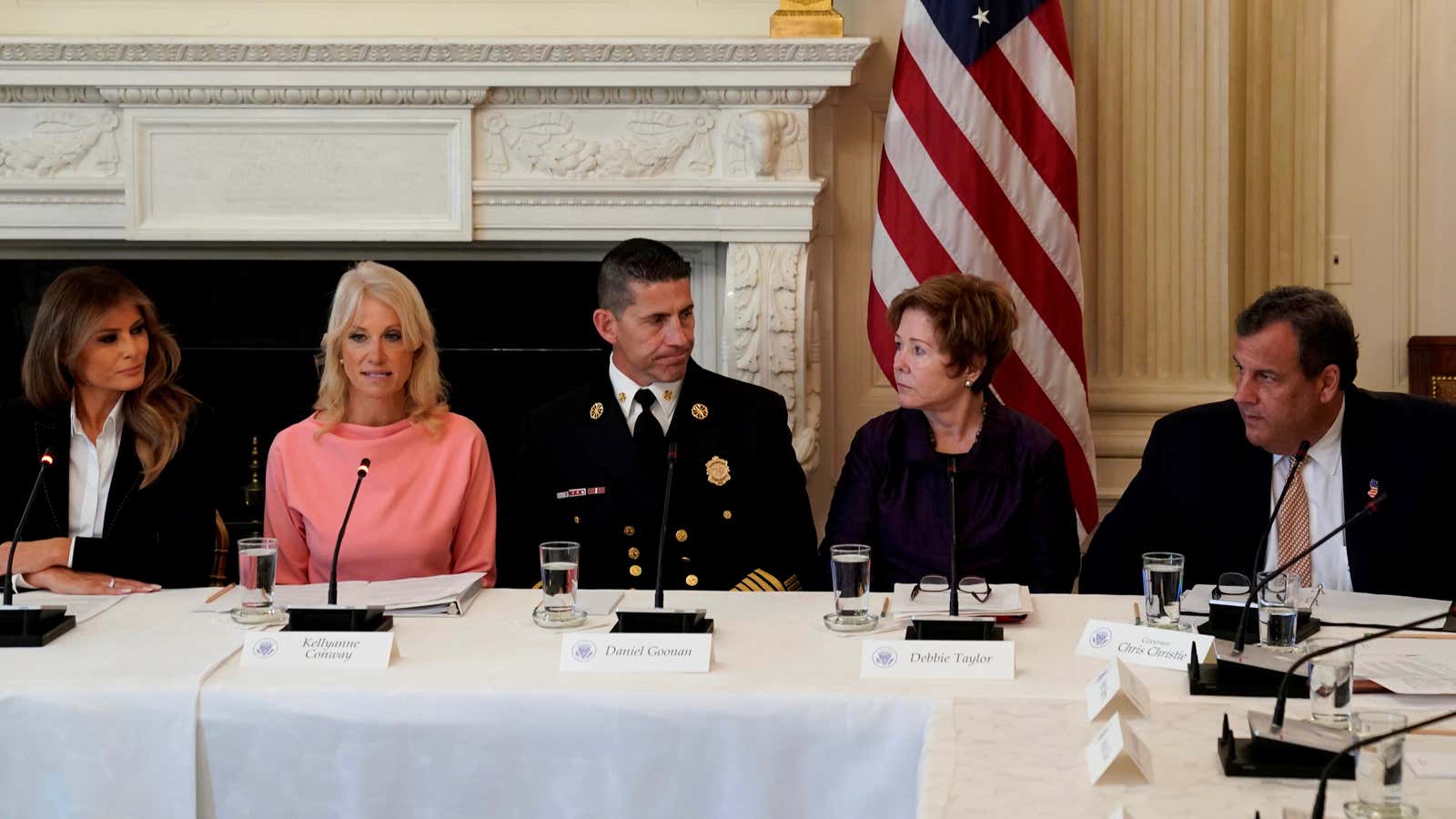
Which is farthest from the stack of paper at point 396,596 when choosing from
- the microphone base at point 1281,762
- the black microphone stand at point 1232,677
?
the microphone base at point 1281,762

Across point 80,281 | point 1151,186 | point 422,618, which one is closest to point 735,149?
point 1151,186

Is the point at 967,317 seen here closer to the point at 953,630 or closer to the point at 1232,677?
the point at 953,630

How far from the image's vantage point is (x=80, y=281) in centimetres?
305

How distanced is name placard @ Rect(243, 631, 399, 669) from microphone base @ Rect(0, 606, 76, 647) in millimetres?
365

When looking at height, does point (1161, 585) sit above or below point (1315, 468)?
below

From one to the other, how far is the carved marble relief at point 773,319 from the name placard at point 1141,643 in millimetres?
1981

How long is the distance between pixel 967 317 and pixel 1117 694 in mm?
1333

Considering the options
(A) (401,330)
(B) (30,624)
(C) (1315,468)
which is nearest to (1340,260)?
(C) (1315,468)

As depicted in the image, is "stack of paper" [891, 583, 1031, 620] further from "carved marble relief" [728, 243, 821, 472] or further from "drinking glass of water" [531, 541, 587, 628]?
"carved marble relief" [728, 243, 821, 472]

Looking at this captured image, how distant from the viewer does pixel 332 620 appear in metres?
2.26

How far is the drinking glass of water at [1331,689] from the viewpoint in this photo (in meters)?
1.71

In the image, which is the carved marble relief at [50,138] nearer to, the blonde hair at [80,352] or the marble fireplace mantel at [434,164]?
the marble fireplace mantel at [434,164]

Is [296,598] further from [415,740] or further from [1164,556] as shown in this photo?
[1164,556]

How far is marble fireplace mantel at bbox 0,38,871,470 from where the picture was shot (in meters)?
4.08
